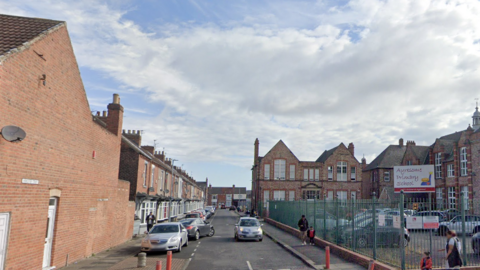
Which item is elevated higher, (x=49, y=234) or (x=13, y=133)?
(x=13, y=133)

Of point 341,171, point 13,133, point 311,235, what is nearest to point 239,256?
point 311,235

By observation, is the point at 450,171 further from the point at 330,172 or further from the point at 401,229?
the point at 401,229

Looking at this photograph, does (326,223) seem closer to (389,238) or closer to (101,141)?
(389,238)

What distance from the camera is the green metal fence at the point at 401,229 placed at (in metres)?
11.8

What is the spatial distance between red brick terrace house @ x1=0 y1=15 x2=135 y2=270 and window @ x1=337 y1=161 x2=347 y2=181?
44.9 metres

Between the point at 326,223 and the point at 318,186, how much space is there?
3751cm

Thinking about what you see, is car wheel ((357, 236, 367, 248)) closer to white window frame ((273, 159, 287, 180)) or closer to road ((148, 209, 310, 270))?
road ((148, 209, 310, 270))

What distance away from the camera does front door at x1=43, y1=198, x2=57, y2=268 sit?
12500mm

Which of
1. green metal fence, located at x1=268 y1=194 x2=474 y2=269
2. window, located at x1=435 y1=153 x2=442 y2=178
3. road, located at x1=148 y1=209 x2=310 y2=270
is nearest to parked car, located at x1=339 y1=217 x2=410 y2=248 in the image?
green metal fence, located at x1=268 y1=194 x2=474 y2=269

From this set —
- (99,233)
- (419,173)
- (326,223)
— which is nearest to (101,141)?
(99,233)

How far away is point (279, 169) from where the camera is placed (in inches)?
2223

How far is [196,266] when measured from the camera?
14672 millimetres

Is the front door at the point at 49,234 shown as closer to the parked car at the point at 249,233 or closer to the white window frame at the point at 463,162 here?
the parked car at the point at 249,233

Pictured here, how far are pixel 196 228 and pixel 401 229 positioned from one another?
1572 centimetres
